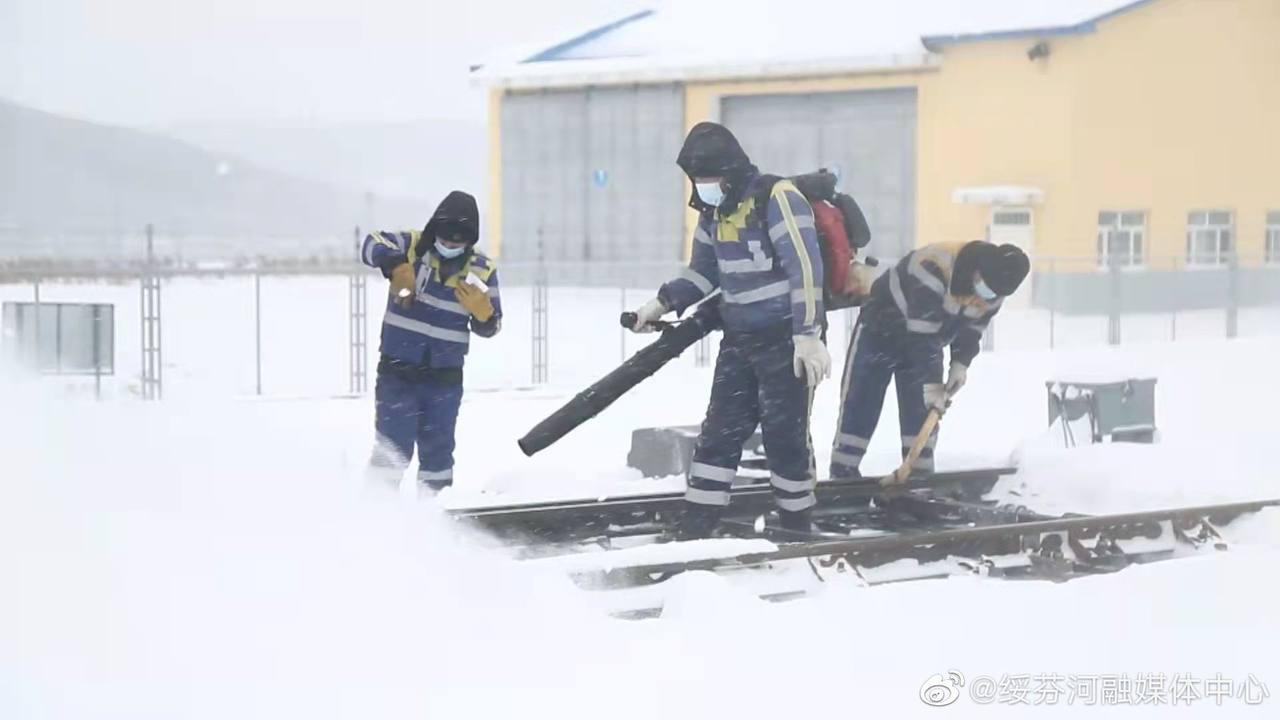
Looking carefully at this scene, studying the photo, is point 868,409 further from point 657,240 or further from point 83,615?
point 657,240

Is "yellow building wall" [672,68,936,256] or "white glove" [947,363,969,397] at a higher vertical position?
"yellow building wall" [672,68,936,256]

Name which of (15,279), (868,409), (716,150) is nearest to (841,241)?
(716,150)

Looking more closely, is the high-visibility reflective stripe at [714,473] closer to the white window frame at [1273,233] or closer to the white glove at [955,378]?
the white glove at [955,378]

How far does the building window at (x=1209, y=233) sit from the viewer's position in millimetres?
26594

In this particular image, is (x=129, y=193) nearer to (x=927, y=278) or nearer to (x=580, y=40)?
(x=580, y=40)

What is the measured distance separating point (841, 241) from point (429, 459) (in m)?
2.28

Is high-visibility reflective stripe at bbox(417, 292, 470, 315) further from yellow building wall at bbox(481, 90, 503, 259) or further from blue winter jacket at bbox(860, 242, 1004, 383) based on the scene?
yellow building wall at bbox(481, 90, 503, 259)

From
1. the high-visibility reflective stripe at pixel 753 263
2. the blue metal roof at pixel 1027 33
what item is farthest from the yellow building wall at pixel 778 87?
the high-visibility reflective stripe at pixel 753 263

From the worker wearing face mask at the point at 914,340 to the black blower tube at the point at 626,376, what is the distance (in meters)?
1.57

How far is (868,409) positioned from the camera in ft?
30.6

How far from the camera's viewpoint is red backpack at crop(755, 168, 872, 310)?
7973mm

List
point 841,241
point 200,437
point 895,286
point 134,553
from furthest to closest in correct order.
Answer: point 895,286 < point 841,241 < point 200,437 < point 134,553

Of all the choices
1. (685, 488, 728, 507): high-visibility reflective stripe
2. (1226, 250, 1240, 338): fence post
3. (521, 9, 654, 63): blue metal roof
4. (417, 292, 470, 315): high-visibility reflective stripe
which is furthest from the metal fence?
(685, 488, 728, 507): high-visibility reflective stripe

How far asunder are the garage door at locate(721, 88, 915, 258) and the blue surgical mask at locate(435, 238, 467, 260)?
19695mm
